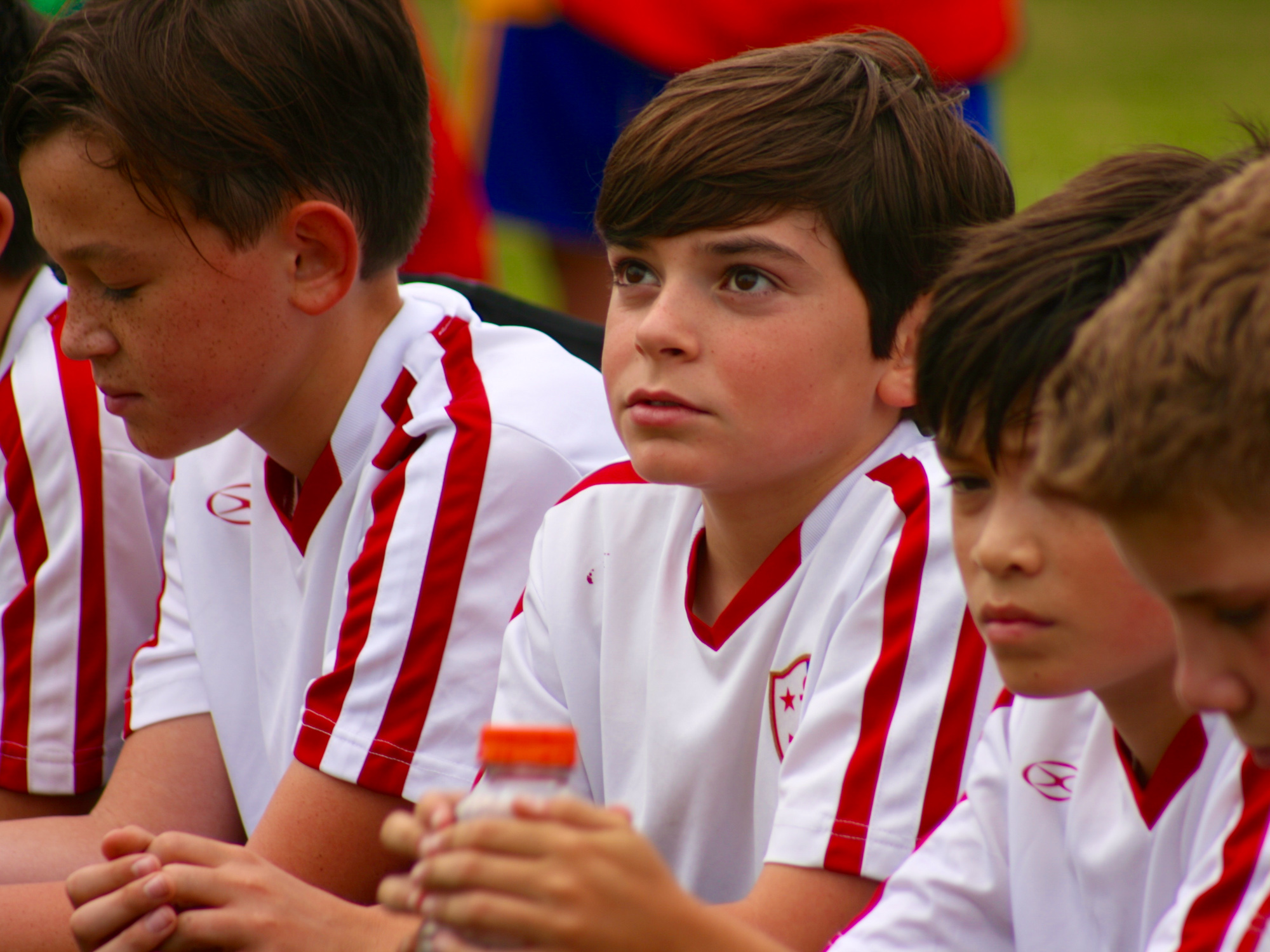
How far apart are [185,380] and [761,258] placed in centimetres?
85

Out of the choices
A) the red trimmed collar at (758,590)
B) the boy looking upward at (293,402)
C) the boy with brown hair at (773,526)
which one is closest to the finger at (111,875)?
the boy with brown hair at (773,526)

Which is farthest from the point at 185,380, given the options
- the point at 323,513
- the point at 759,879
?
the point at 759,879

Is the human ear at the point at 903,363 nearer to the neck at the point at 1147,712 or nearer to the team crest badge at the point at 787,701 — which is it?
the team crest badge at the point at 787,701

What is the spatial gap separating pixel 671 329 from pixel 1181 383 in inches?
31.1

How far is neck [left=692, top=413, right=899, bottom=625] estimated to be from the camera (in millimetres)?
1892

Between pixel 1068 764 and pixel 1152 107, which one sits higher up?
pixel 1152 107

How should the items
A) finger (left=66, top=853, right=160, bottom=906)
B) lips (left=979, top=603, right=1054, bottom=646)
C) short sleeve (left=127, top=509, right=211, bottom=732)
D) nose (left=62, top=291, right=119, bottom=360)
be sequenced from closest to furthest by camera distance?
lips (left=979, top=603, right=1054, bottom=646) < finger (left=66, top=853, right=160, bottom=906) < nose (left=62, top=291, right=119, bottom=360) < short sleeve (left=127, top=509, right=211, bottom=732)

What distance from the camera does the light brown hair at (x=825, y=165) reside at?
6.04 feet

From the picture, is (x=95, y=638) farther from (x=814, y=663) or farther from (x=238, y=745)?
(x=814, y=663)

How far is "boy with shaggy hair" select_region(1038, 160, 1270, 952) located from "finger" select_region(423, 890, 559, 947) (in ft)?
1.62

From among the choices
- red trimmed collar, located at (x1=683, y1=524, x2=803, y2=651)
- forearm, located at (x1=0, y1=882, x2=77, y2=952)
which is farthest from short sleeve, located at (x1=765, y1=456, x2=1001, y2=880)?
forearm, located at (x1=0, y1=882, x2=77, y2=952)

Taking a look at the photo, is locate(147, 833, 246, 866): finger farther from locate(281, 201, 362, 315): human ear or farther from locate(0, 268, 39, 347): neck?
locate(0, 268, 39, 347): neck

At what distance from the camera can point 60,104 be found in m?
2.11

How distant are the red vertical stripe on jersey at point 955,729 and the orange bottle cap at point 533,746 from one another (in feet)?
2.42
